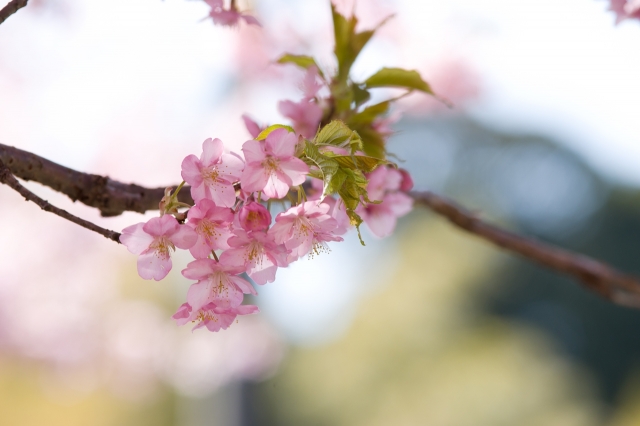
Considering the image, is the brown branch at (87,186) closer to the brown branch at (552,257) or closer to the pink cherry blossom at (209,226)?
the pink cherry blossom at (209,226)

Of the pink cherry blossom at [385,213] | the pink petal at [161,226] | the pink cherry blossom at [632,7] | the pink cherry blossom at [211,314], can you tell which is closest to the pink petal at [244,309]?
the pink cherry blossom at [211,314]

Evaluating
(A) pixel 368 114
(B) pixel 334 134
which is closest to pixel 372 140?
(A) pixel 368 114

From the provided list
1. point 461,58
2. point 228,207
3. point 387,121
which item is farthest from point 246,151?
point 461,58

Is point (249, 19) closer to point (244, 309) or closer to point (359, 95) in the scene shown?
point (359, 95)

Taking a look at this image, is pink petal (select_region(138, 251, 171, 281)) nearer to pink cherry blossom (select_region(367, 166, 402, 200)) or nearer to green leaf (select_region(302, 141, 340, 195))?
green leaf (select_region(302, 141, 340, 195))

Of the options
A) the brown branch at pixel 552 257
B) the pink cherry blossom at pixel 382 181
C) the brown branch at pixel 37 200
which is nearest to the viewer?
the brown branch at pixel 37 200

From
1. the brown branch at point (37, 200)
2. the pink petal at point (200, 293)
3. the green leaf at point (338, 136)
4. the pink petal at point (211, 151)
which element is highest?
the green leaf at point (338, 136)
